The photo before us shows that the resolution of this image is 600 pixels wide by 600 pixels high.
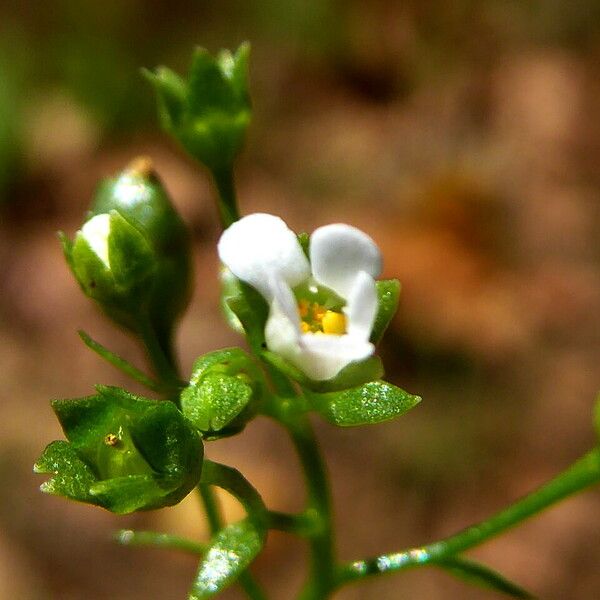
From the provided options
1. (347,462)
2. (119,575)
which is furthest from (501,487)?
(119,575)

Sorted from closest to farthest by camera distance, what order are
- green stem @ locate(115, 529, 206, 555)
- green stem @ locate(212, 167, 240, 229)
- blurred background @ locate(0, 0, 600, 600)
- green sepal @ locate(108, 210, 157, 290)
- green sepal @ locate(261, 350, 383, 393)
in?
green sepal @ locate(261, 350, 383, 393) → green sepal @ locate(108, 210, 157, 290) → green stem @ locate(212, 167, 240, 229) → green stem @ locate(115, 529, 206, 555) → blurred background @ locate(0, 0, 600, 600)

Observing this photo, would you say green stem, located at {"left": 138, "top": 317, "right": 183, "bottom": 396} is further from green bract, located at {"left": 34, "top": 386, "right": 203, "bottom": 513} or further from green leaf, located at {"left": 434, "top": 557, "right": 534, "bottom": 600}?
green leaf, located at {"left": 434, "top": 557, "right": 534, "bottom": 600}

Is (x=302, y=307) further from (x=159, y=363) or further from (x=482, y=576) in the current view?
(x=482, y=576)

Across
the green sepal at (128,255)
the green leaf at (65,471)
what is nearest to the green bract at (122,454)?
the green leaf at (65,471)

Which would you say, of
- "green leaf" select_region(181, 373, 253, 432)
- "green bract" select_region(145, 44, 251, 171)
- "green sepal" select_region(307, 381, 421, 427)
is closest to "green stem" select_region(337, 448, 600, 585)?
"green sepal" select_region(307, 381, 421, 427)

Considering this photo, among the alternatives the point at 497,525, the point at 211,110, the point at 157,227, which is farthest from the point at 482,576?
the point at 211,110

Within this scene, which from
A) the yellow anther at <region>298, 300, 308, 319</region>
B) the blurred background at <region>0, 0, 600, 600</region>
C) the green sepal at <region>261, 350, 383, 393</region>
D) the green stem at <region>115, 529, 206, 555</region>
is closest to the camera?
the green sepal at <region>261, 350, 383, 393</region>
